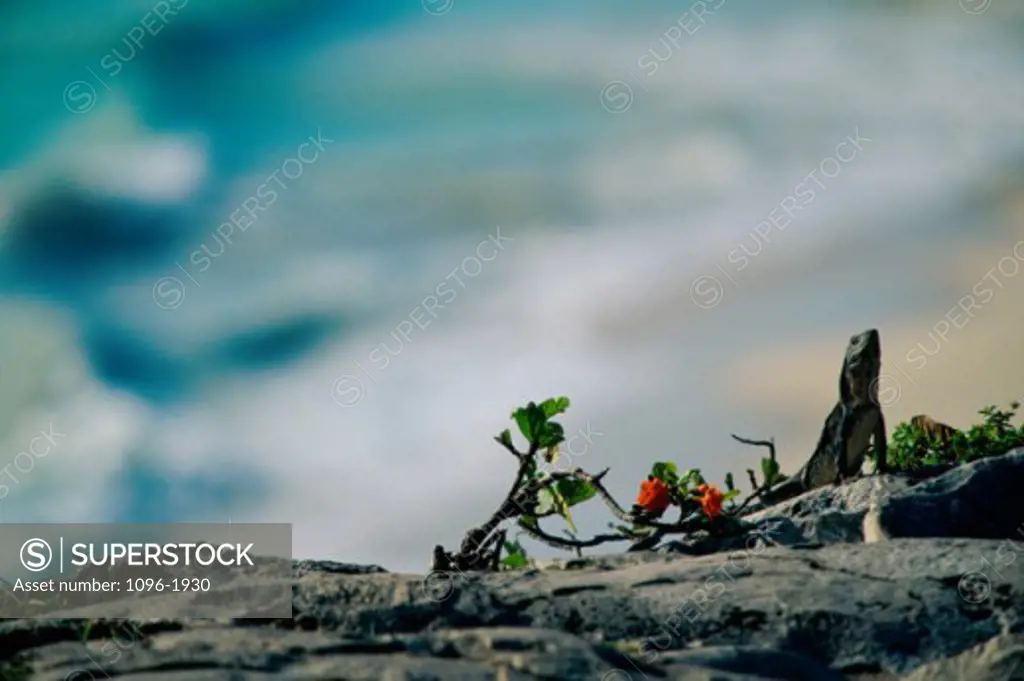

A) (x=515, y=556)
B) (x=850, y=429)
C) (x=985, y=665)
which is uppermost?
(x=850, y=429)

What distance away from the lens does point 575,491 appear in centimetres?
633

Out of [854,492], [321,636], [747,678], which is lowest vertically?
[747,678]

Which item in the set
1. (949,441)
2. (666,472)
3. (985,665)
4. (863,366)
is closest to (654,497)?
(666,472)

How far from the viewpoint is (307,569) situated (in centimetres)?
505

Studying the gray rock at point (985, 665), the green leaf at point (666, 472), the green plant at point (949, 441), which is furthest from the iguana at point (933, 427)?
the gray rock at point (985, 665)

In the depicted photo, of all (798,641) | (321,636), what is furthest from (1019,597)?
(321,636)

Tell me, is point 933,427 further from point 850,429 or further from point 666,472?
point 666,472

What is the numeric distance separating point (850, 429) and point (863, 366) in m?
0.58

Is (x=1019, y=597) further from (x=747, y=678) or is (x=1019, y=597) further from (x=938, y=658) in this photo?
(x=747, y=678)

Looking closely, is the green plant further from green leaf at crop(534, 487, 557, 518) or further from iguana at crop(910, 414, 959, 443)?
green leaf at crop(534, 487, 557, 518)

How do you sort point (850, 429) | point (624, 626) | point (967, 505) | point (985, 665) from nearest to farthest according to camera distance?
point (985, 665)
point (624, 626)
point (967, 505)
point (850, 429)

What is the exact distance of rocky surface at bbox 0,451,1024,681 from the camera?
11.8ft

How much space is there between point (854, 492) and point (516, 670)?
5.47 meters

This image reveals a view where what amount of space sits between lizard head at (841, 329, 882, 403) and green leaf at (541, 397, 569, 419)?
382 centimetres
